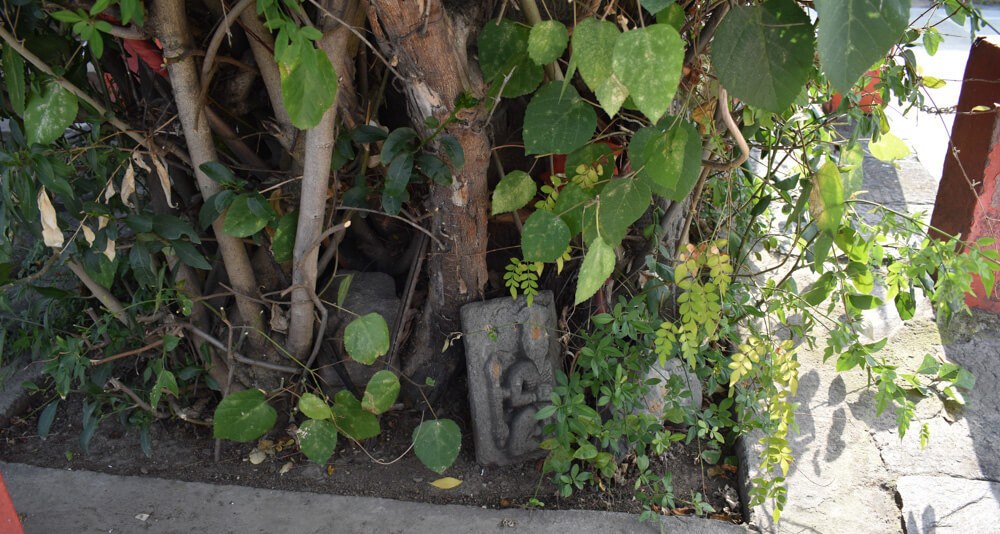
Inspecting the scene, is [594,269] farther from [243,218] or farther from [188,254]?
[188,254]

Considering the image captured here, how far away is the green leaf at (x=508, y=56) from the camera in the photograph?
141 centimetres

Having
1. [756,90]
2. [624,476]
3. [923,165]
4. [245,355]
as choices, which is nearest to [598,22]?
[756,90]

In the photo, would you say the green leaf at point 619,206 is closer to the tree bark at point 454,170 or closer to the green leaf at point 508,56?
the green leaf at point 508,56

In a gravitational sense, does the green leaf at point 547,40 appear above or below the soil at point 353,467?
above

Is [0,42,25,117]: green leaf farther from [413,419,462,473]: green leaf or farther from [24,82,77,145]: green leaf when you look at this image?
[413,419,462,473]: green leaf

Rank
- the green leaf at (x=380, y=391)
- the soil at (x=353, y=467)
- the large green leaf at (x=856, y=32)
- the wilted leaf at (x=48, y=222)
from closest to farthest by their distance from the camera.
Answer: the large green leaf at (x=856, y=32)
the wilted leaf at (x=48, y=222)
the green leaf at (x=380, y=391)
the soil at (x=353, y=467)

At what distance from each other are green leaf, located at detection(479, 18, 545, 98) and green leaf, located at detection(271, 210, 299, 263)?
2.21 ft

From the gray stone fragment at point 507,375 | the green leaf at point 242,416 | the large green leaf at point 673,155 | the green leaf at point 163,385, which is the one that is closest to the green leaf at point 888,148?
the large green leaf at point 673,155

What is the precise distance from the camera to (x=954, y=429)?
1.92 meters

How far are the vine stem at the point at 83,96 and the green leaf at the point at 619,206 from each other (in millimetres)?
1102

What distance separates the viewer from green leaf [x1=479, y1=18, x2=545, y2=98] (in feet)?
4.62

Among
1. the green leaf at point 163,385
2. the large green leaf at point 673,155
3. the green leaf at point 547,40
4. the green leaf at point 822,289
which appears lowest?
the green leaf at point 163,385

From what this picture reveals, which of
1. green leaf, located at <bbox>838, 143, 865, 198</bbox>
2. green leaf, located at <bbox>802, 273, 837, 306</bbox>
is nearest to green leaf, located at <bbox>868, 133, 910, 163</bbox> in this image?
green leaf, located at <bbox>838, 143, 865, 198</bbox>

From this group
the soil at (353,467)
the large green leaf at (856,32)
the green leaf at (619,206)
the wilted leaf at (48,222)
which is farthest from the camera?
the soil at (353,467)
